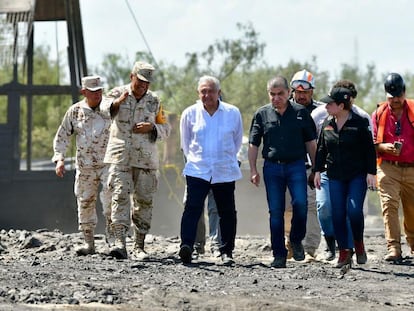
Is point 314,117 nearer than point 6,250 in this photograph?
Yes

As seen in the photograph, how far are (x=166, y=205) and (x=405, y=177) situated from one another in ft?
47.6

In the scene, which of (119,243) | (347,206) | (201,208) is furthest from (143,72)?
(347,206)

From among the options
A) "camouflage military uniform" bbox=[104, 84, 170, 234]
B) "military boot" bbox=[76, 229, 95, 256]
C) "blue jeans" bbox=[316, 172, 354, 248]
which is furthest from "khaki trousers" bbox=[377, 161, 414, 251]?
"military boot" bbox=[76, 229, 95, 256]

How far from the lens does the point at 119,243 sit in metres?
14.0

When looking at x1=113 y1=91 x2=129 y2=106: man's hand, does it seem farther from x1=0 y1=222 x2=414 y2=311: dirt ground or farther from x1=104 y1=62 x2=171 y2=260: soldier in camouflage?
x1=0 y1=222 x2=414 y2=311: dirt ground

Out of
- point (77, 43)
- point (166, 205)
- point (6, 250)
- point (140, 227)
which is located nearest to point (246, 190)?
point (166, 205)

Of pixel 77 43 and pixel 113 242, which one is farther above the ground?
pixel 77 43

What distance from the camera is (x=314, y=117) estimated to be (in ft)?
47.8

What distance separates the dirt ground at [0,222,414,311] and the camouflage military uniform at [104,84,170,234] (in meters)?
0.64

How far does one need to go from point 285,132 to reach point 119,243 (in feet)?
7.00

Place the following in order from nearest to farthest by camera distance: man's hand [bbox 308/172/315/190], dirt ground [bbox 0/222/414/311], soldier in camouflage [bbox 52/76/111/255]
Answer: dirt ground [bbox 0/222/414/311]
man's hand [bbox 308/172/315/190]
soldier in camouflage [bbox 52/76/111/255]

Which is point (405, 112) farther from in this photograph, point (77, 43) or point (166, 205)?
point (166, 205)

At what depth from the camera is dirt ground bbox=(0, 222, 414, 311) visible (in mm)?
10422

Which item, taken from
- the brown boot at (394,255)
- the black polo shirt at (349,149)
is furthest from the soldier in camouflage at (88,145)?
the brown boot at (394,255)
